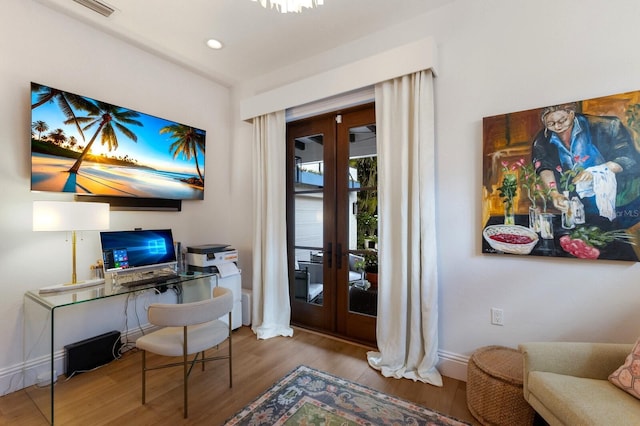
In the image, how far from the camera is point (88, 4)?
2215mm

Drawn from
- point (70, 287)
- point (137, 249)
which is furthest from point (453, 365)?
point (70, 287)

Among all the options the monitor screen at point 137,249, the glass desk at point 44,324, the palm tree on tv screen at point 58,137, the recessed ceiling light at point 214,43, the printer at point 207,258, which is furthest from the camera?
the printer at point 207,258

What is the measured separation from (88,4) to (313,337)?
359 cm

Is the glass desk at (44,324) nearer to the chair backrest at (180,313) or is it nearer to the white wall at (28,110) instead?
the white wall at (28,110)

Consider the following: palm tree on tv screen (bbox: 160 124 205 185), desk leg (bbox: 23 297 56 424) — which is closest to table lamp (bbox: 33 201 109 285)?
desk leg (bbox: 23 297 56 424)

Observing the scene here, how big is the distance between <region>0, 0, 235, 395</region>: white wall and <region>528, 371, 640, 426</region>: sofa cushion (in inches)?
130

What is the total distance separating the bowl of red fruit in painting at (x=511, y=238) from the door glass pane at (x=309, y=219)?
1.61 metres

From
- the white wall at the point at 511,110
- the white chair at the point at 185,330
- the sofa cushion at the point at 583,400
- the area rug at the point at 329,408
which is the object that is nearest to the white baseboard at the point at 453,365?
the white wall at the point at 511,110

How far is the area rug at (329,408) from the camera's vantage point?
1733mm

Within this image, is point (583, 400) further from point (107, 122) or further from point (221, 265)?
point (107, 122)

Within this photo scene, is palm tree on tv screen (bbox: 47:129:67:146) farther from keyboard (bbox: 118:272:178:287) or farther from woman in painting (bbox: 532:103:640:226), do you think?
woman in painting (bbox: 532:103:640:226)

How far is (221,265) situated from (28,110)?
6.60 ft

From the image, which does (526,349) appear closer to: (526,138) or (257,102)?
(526,138)

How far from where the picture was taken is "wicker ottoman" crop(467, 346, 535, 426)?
5.29ft
